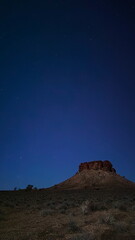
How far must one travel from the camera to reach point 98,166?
103m

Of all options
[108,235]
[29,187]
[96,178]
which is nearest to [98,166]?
[96,178]

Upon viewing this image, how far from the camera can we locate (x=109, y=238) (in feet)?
24.2

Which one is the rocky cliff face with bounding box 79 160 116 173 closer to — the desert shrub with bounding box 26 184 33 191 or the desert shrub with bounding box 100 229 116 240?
the desert shrub with bounding box 26 184 33 191

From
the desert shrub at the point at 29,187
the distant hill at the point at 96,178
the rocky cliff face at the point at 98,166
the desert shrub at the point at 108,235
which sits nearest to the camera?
the desert shrub at the point at 108,235

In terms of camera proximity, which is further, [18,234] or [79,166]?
[79,166]

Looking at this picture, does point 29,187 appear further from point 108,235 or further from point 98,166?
point 108,235

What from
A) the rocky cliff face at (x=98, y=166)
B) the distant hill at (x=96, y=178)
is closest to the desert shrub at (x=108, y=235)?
the distant hill at (x=96, y=178)

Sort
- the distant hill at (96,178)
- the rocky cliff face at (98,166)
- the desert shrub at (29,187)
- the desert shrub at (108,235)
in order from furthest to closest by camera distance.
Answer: the rocky cliff face at (98,166), the desert shrub at (29,187), the distant hill at (96,178), the desert shrub at (108,235)

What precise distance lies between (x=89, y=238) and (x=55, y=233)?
6.58 feet

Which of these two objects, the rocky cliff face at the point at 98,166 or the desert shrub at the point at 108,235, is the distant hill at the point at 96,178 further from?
the desert shrub at the point at 108,235

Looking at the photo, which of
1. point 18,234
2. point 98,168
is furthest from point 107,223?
point 98,168

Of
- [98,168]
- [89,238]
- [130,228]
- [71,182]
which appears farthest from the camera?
[98,168]

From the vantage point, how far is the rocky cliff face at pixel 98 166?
10190 cm

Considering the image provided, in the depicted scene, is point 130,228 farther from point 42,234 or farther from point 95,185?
point 95,185
